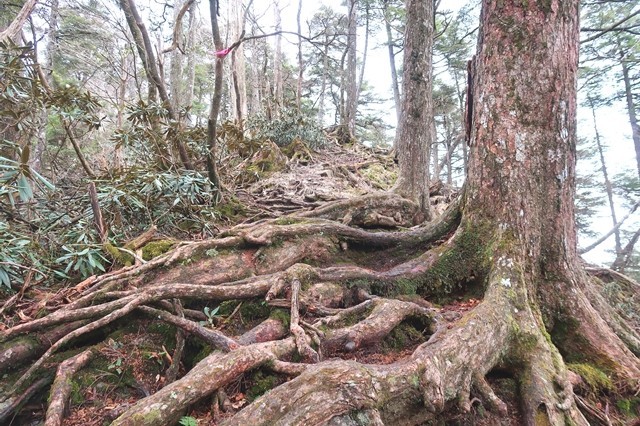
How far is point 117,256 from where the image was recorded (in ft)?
9.90

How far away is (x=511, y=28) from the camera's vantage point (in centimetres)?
283

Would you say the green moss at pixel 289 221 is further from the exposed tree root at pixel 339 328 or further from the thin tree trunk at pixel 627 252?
the thin tree trunk at pixel 627 252

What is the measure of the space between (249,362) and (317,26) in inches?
943

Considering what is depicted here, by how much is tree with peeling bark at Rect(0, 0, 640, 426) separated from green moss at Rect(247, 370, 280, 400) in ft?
0.16

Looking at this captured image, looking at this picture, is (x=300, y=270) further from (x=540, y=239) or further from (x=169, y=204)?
(x=169, y=204)

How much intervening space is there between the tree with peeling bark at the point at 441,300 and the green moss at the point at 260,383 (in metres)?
0.05

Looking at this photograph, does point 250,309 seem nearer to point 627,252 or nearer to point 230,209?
point 230,209

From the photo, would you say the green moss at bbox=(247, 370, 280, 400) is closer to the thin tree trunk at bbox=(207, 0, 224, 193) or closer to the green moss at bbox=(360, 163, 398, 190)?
the thin tree trunk at bbox=(207, 0, 224, 193)

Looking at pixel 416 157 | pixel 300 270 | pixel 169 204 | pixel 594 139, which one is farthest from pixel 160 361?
pixel 594 139

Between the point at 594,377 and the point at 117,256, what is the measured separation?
380cm

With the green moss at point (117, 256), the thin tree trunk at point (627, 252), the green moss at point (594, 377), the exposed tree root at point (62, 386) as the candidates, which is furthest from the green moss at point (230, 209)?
the thin tree trunk at point (627, 252)

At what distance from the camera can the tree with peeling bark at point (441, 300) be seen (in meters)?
1.75

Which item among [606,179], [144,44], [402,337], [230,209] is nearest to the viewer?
[402,337]

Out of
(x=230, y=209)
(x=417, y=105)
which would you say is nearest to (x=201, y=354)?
(x=230, y=209)
